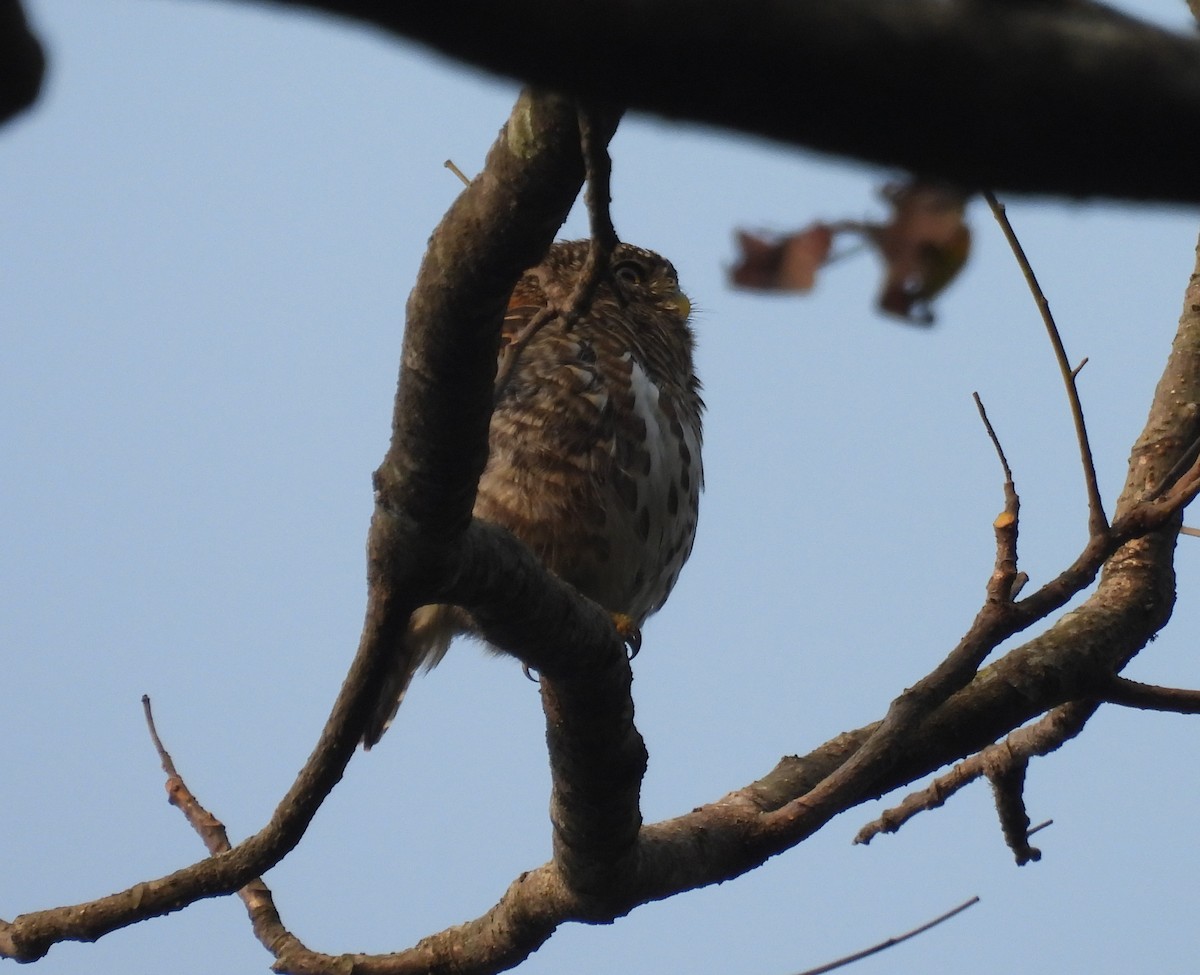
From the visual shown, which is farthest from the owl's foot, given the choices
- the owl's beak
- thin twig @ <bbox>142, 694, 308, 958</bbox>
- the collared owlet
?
the owl's beak

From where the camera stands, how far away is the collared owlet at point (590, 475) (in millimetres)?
5242

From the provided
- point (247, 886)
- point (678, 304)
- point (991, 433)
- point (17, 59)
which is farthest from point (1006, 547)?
point (678, 304)

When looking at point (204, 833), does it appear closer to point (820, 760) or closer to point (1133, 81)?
point (820, 760)

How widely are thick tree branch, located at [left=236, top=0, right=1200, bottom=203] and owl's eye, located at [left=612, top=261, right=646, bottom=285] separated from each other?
5.97 meters

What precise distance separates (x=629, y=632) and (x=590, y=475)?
0.59 meters

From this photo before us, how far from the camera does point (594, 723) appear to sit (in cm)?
373

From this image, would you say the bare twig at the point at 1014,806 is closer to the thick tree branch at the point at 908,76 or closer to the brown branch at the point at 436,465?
the brown branch at the point at 436,465

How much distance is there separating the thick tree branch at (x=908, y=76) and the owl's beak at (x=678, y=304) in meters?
5.92

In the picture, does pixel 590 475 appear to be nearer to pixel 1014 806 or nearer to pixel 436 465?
pixel 1014 806

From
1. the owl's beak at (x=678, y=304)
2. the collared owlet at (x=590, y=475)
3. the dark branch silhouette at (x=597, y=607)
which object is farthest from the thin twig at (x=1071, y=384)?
the owl's beak at (x=678, y=304)

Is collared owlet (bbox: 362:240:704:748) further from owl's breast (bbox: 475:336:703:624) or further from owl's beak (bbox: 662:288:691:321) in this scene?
owl's beak (bbox: 662:288:691:321)

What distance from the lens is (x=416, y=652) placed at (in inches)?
221

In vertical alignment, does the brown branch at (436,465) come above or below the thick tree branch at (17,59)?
above

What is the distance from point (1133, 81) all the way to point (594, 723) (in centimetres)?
294
